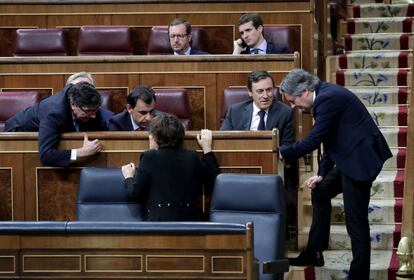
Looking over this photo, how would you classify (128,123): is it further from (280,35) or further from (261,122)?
(280,35)

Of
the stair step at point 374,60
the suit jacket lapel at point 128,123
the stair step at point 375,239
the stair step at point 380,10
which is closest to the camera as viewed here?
the suit jacket lapel at point 128,123

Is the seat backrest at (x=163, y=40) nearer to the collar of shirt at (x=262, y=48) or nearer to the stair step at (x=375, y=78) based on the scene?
the collar of shirt at (x=262, y=48)

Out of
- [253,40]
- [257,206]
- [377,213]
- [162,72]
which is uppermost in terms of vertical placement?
[253,40]

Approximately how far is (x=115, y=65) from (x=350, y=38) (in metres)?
1.46

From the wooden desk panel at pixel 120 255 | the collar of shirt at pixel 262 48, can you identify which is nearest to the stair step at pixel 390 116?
the collar of shirt at pixel 262 48

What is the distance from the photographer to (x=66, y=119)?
3238mm

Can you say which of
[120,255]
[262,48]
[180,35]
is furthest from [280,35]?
[120,255]

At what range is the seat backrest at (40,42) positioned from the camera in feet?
14.2

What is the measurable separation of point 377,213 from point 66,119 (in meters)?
1.06

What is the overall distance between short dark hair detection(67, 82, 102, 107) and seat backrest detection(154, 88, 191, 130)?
42cm

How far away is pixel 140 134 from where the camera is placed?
319 centimetres

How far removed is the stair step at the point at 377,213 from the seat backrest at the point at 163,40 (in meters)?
0.84

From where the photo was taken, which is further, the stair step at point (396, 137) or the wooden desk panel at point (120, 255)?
the stair step at point (396, 137)

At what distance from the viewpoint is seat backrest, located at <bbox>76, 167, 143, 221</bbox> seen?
10.1ft
